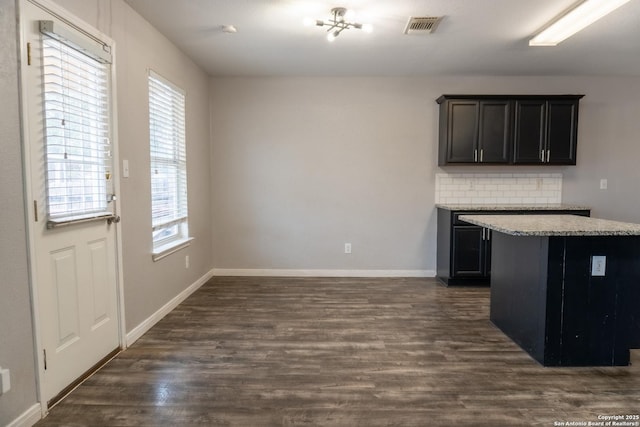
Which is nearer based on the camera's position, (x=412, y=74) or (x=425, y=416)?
(x=425, y=416)

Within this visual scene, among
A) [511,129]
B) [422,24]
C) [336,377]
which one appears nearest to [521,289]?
[336,377]

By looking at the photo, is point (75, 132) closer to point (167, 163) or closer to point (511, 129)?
point (167, 163)

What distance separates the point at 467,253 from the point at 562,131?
1.85 metres

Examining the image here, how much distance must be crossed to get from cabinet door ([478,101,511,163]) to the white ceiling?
47cm

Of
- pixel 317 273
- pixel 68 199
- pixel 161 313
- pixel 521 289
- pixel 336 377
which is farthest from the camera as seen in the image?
pixel 317 273

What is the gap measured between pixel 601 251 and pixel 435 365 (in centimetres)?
131

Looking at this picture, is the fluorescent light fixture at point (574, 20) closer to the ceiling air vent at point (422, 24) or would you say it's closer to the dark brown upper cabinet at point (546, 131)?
the ceiling air vent at point (422, 24)

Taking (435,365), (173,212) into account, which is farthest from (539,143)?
(173,212)

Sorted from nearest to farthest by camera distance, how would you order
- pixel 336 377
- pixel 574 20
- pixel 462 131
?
pixel 336 377
pixel 574 20
pixel 462 131

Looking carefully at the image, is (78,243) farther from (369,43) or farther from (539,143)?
(539,143)

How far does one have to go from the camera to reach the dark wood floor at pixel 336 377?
190 centimetres

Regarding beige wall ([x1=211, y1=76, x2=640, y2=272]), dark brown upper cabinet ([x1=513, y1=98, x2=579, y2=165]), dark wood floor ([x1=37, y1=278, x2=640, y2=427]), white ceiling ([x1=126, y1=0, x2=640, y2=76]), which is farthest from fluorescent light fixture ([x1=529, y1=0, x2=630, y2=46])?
dark wood floor ([x1=37, y1=278, x2=640, y2=427])

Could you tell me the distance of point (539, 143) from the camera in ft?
14.1

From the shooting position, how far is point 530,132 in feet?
14.0
